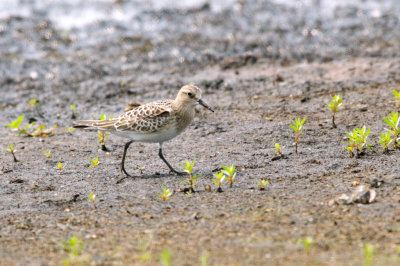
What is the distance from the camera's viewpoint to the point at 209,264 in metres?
5.09

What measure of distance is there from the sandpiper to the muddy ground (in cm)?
45

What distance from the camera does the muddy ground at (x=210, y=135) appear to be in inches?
221

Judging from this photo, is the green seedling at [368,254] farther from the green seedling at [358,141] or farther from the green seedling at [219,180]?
the green seedling at [358,141]

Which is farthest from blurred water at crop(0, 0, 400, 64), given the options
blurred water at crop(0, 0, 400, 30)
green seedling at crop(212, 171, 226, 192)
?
green seedling at crop(212, 171, 226, 192)

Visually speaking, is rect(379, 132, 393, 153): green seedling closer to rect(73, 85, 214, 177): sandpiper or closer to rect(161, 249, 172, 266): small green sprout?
rect(73, 85, 214, 177): sandpiper

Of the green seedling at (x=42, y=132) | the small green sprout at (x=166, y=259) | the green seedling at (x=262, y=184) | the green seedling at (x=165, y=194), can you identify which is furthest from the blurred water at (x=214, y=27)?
the small green sprout at (x=166, y=259)

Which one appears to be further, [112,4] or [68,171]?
[112,4]

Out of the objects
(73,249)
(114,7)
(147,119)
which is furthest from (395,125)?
(114,7)

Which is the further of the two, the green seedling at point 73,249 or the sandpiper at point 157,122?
the sandpiper at point 157,122

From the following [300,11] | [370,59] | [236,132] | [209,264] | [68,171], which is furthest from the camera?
[300,11]

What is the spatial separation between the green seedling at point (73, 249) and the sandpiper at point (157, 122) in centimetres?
211

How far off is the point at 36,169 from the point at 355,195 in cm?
417

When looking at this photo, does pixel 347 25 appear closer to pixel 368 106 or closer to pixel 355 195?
pixel 368 106

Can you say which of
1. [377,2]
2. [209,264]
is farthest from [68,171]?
[377,2]
